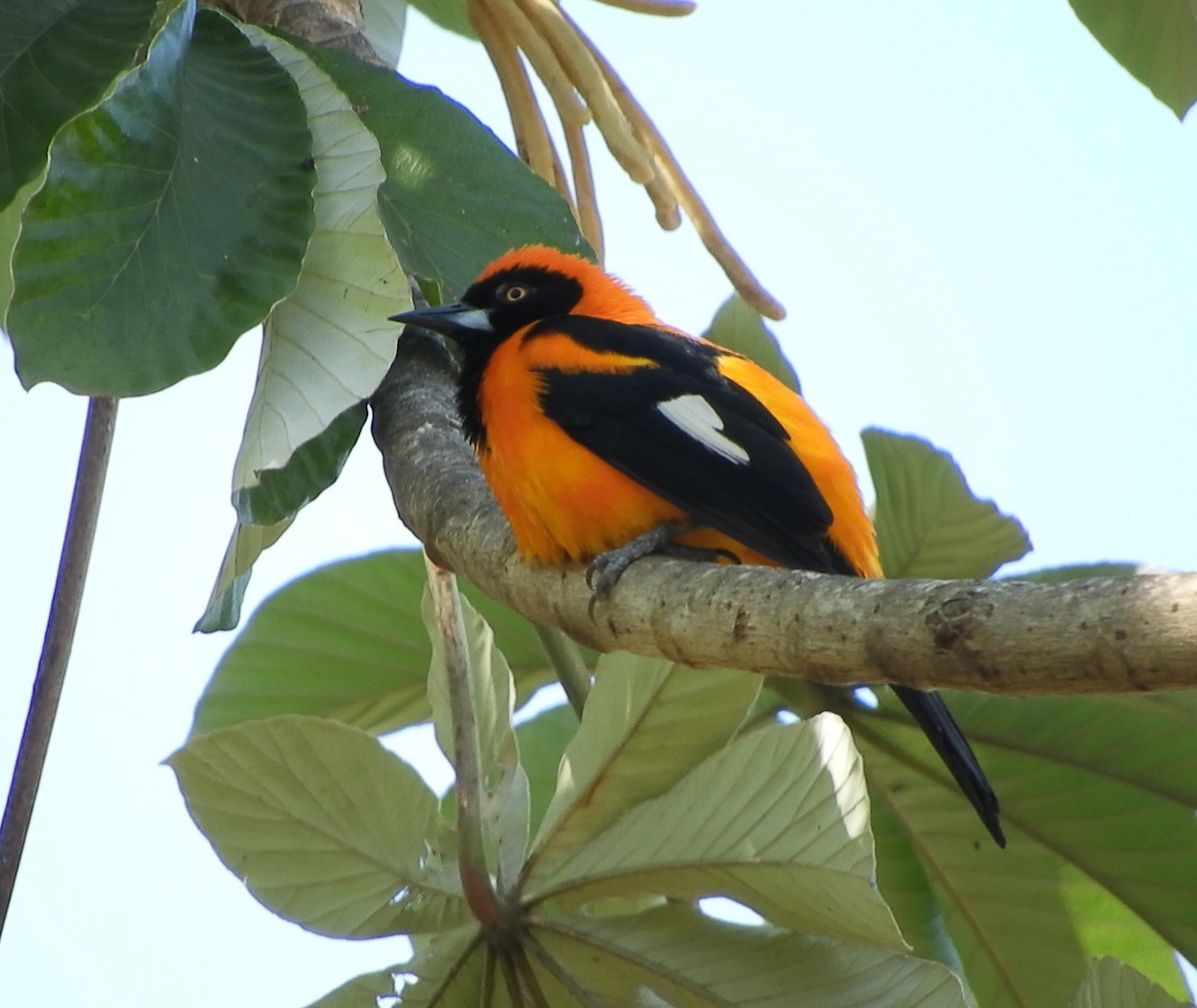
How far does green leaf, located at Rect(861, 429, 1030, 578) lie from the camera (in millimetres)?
2535

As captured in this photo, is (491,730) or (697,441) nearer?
(491,730)

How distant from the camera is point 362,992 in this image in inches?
78.7

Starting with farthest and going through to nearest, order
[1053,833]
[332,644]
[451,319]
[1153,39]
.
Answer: [1153,39] < [451,319] < [332,644] < [1053,833]

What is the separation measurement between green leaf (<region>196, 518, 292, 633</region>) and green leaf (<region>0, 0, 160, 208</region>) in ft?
2.03

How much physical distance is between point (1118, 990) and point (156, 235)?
158cm

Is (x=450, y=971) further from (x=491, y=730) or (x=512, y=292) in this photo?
(x=512, y=292)

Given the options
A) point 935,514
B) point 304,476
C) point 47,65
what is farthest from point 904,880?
point 47,65

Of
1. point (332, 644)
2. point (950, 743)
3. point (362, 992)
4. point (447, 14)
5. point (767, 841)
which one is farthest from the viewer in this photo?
point (447, 14)

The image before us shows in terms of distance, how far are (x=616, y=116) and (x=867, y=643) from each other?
1731mm

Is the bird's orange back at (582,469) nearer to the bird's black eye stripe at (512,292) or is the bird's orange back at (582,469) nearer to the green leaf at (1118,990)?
the bird's black eye stripe at (512,292)

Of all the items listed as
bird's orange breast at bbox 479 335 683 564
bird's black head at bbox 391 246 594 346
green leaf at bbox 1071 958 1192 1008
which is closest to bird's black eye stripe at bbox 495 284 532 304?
bird's black head at bbox 391 246 594 346

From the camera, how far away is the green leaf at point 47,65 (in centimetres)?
230

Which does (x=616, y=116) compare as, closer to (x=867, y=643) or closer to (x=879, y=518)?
(x=879, y=518)

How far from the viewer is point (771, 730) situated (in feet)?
6.19
